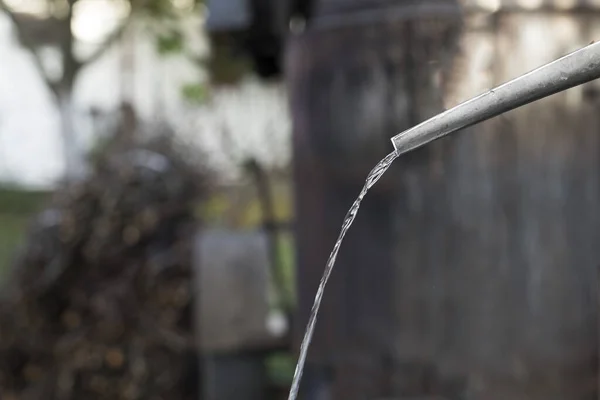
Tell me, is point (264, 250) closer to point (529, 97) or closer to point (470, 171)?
point (470, 171)

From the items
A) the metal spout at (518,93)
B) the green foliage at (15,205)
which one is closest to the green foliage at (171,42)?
the green foliage at (15,205)

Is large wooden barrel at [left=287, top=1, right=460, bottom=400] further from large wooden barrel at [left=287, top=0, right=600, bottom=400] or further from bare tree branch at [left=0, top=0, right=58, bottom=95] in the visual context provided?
bare tree branch at [left=0, top=0, right=58, bottom=95]

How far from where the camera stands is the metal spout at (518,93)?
0.79 meters

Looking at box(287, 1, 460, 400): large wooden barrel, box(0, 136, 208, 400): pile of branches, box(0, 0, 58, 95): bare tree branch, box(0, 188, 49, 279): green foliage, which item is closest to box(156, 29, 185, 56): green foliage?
box(0, 0, 58, 95): bare tree branch

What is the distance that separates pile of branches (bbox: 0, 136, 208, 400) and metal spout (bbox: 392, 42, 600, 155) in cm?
307

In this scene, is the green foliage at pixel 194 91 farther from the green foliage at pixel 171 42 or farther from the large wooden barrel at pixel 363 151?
the large wooden barrel at pixel 363 151

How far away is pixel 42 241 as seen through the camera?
4172 millimetres

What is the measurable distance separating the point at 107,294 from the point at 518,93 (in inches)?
127

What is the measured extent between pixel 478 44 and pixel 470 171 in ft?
1.30

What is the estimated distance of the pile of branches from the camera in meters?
3.80

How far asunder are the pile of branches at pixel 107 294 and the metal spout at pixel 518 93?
10.1 ft

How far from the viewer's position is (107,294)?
3.78 metres

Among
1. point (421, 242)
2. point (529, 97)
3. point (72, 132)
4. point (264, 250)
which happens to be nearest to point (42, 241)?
point (264, 250)

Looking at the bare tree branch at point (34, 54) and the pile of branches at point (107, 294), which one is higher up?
the bare tree branch at point (34, 54)
